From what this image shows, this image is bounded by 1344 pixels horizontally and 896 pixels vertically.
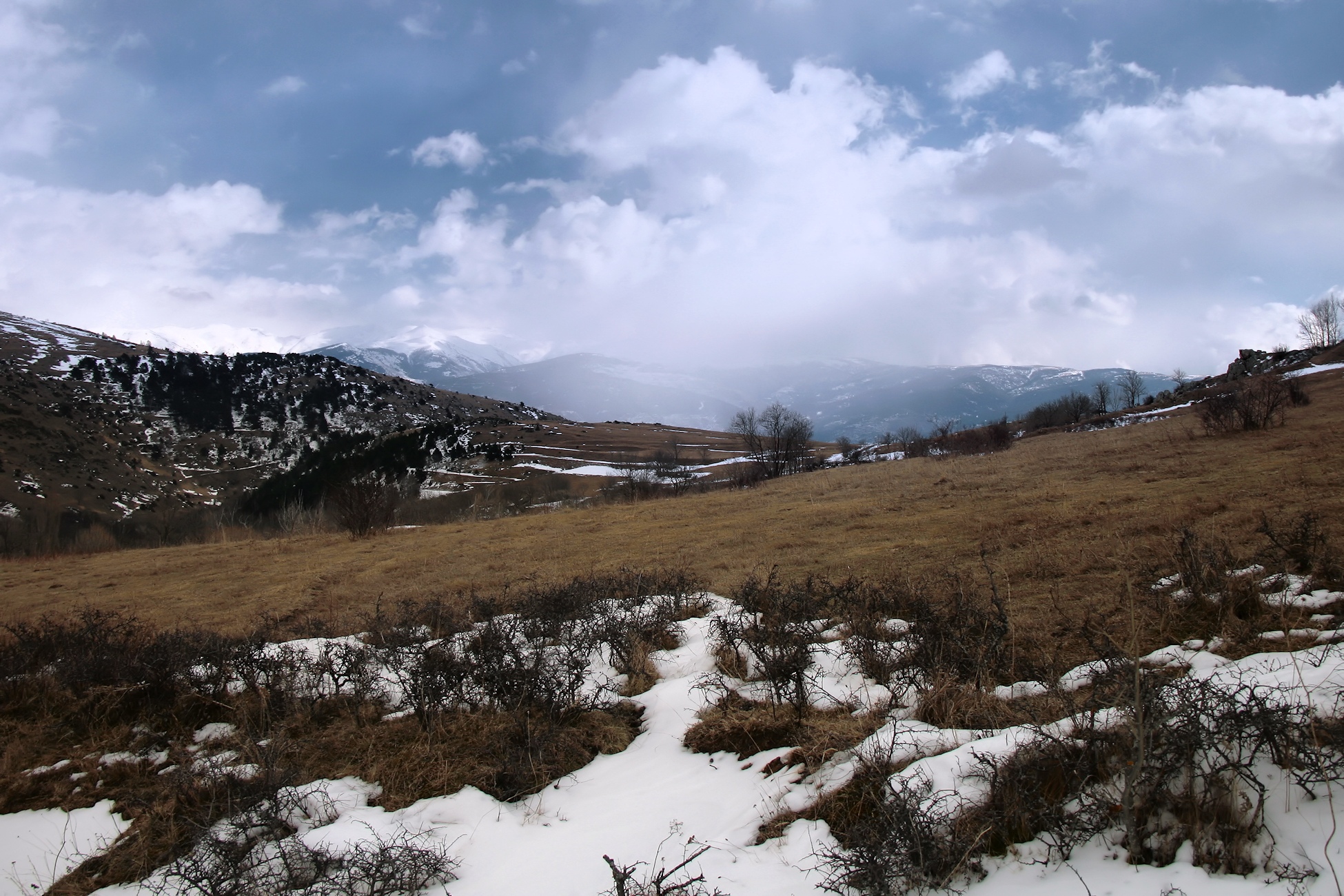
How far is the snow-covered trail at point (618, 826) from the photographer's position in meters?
3.67

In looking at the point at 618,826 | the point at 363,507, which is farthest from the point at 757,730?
the point at 363,507

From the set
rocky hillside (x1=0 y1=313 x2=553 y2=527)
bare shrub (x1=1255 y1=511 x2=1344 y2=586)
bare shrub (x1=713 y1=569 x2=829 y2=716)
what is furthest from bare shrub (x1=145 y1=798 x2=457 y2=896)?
rocky hillside (x1=0 y1=313 x2=553 y2=527)

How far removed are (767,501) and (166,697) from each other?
66.2 feet

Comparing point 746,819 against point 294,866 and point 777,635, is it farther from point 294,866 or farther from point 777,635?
point 294,866

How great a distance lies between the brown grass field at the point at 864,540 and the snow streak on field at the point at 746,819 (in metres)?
3.07

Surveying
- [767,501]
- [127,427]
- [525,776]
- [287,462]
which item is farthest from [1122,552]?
[127,427]

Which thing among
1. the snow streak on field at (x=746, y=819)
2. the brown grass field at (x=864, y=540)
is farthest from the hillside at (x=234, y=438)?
the snow streak on field at (x=746, y=819)

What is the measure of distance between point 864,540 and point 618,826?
10073 mm

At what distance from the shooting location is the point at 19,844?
484 centimetres

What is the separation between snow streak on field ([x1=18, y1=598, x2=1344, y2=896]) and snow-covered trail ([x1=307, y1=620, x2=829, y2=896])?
11 mm

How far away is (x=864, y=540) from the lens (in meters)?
13.2

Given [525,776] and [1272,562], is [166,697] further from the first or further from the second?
[1272,562]

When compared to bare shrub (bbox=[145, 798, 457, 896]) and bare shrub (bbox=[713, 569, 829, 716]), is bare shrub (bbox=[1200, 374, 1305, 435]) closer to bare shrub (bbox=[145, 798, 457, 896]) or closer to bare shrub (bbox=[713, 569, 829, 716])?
bare shrub (bbox=[713, 569, 829, 716])

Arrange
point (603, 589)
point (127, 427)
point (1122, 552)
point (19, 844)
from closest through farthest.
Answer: point (19, 844)
point (1122, 552)
point (603, 589)
point (127, 427)
